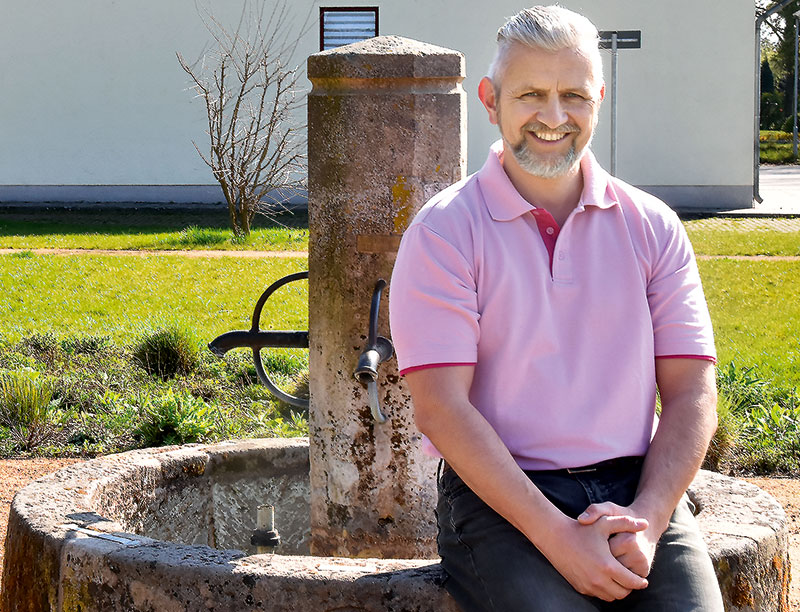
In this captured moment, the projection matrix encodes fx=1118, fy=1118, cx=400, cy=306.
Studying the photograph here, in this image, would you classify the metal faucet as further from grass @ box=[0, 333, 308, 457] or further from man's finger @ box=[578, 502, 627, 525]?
grass @ box=[0, 333, 308, 457]

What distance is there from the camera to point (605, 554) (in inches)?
77.6

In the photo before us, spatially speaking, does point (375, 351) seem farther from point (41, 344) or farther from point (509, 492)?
point (41, 344)

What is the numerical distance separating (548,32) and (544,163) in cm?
26

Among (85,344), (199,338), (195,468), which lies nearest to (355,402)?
(195,468)

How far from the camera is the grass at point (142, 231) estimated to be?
13.8m

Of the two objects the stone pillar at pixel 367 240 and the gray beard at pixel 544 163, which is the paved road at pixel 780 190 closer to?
the stone pillar at pixel 367 240

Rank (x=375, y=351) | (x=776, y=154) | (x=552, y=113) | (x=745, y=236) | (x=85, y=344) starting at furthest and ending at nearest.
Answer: (x=776, y=154) → (x=745, y=236) → (x=85, y=344) → (x=375, y=351) → (x=552, y=113)

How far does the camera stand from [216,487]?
374cm

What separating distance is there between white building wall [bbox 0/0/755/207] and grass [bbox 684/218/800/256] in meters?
2.34

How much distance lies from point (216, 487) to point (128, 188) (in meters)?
16.9

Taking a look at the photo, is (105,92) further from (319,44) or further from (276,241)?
(276,241)

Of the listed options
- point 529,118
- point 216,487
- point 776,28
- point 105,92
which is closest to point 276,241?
point 105,92

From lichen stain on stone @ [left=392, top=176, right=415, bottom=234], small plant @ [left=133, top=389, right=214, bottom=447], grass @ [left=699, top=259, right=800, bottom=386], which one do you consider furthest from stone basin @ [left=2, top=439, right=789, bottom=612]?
grass @ [left=699, top=259, right=800, bottom=386]

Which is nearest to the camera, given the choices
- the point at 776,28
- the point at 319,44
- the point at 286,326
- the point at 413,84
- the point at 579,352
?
the point at 579,352
